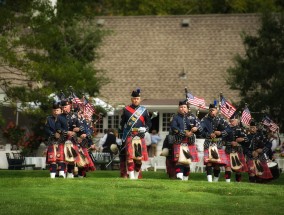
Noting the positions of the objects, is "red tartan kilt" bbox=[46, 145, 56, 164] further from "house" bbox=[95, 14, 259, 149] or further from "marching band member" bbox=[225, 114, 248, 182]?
"house" bbox=[95, 14, 259, 149]

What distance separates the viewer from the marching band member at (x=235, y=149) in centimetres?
3205

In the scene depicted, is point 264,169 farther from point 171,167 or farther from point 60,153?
point 60,153

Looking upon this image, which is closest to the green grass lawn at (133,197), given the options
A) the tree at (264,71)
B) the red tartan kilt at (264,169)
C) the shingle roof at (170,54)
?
the red tartan kilt at (264,169)

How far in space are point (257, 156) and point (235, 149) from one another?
1.41 metres

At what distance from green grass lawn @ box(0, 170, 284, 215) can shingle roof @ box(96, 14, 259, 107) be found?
3341cm

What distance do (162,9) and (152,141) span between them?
22813 millimetres

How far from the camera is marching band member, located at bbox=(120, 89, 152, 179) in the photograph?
97.6 ft

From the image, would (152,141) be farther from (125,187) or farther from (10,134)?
(125,187)

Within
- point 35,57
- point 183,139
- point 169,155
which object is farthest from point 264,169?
point 35,57

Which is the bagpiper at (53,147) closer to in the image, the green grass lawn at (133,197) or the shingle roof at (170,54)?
the green grass lawn at (133,197)

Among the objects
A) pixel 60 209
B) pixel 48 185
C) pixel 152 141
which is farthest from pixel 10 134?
pixel 60 209

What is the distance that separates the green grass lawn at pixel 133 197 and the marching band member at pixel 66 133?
3981 millimetres

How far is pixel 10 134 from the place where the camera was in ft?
170

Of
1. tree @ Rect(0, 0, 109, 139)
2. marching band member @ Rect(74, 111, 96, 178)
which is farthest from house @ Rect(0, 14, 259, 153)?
marching band member @ Rect(74, 111, 96, 178)
